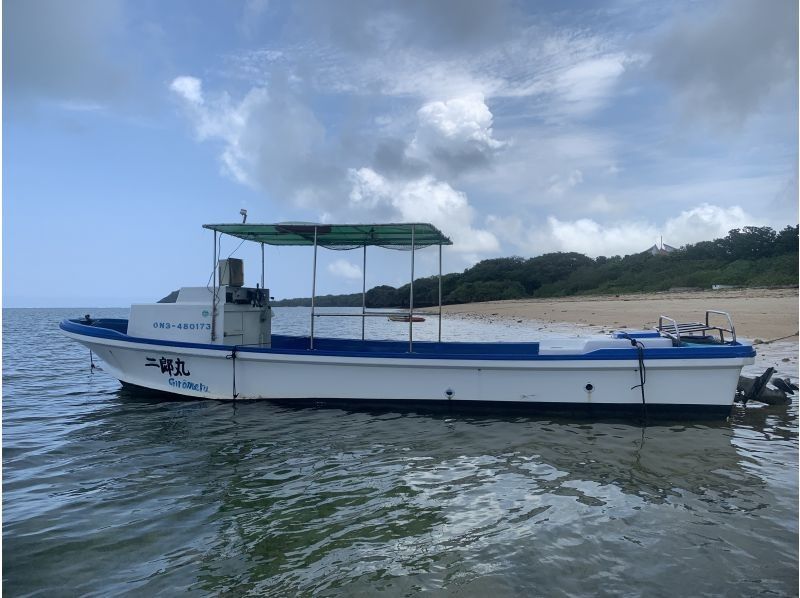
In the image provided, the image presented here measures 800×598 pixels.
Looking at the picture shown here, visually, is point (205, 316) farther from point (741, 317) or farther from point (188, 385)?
point (741, 317)

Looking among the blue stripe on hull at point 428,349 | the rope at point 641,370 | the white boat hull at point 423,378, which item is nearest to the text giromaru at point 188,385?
the white boat hull at point 423,378

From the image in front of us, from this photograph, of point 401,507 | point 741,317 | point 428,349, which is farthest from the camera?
point 741,317

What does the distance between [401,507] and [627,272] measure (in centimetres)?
5535

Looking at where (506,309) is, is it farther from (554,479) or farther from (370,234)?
(554,479)

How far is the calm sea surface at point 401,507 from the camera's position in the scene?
3.92 meters

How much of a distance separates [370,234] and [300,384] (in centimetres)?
326

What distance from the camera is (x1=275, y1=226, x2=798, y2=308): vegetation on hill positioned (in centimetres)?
3875

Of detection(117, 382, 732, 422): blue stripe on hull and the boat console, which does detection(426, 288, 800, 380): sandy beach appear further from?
the boat console

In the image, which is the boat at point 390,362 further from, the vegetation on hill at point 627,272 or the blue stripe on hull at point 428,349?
the vegetation on hill at point 627,272

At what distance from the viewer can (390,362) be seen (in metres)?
8.68

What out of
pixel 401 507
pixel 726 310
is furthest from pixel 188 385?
pixel 726 310

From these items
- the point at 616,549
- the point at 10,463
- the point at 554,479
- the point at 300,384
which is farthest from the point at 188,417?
the point at 616,549

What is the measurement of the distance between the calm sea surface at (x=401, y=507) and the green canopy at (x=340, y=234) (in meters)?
3.38

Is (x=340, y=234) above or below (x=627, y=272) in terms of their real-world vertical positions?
below
